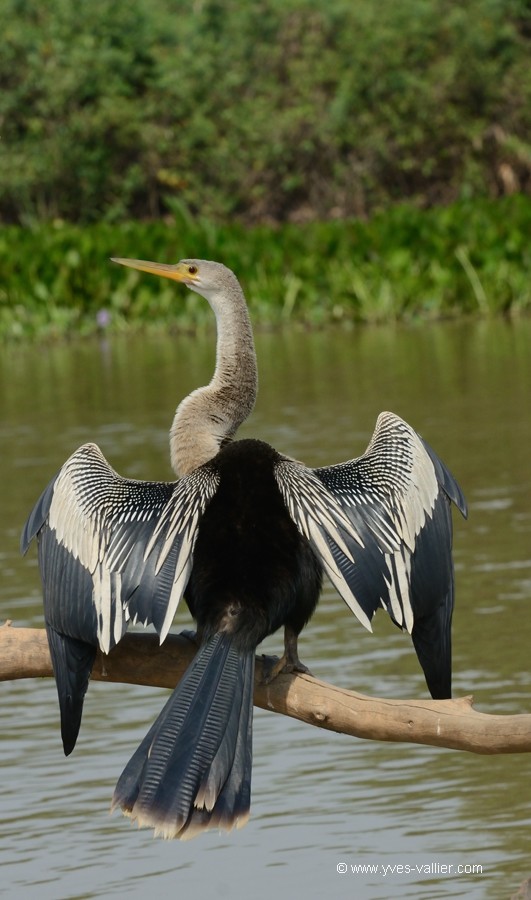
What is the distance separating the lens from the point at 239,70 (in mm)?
30562

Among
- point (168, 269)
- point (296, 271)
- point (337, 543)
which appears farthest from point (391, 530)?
point (296, 271)

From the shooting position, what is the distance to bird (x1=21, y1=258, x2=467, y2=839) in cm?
359

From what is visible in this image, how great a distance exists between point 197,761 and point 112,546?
24.3 inches

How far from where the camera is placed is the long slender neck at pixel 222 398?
4789 millimetres

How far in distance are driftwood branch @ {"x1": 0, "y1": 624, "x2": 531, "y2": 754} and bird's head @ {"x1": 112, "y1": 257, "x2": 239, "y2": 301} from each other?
1.74 m

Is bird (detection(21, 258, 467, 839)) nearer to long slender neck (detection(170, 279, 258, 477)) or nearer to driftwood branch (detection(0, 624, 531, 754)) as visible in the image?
driftwood branch (detection(0, 624, 531, 754))

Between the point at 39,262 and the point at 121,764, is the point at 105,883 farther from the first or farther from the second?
the point at 39,262

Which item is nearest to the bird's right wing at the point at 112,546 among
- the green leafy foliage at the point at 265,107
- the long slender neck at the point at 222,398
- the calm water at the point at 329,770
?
the long slender neck at the point at 222,398

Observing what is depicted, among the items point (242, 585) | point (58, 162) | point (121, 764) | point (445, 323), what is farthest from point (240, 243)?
point (242, 585)

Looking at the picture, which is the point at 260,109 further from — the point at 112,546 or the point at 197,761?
the point at 197,761

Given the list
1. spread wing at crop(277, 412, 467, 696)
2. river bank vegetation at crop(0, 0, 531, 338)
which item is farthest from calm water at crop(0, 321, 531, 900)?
river bank vegetation at crop(0, 0, 531, 338)

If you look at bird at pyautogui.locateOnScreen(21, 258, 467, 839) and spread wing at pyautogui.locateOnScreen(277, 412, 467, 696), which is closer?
bird at pyautogui.locateOnScreen(21, 258, 467, 839)

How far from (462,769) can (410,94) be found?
2560cm

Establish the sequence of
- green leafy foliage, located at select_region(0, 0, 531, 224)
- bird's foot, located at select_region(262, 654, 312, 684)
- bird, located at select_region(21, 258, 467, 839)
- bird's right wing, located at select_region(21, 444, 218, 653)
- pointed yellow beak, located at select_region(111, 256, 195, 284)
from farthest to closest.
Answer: green leafy foliage, located at select_region(0, 0, 531, 224)
pointed yellow beak, located at select_region(111, 256, 195, 284)
bird's foot, located at select_region(262, 654, 312, 684)
bird's right wing, located at select_region(21, 444, 218, 653)
bird, located at select_region(21, 258, 467, 839)
